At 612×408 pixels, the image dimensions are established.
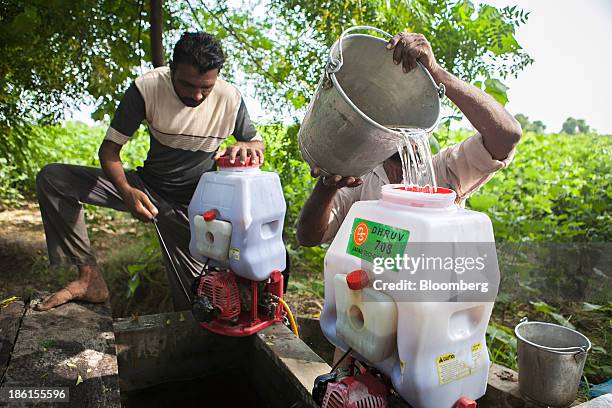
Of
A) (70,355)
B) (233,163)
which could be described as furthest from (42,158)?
(233,163)

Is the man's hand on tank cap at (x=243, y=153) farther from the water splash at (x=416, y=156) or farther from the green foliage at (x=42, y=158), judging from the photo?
the green foliage at (x=42, y=158)

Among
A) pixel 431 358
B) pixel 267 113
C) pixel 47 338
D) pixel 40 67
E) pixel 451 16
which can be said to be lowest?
pixel 47 338

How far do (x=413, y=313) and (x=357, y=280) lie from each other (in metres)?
0.17

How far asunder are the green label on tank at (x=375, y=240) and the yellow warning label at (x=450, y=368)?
11.9 inches

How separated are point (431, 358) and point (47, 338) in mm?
2053

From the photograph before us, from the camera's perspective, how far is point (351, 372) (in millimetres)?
1441

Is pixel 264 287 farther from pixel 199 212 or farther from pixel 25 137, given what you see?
pixel 25 137

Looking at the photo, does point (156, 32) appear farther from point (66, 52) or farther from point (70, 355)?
point (70, 355)

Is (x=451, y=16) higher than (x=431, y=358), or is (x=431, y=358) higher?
(x=451, y=16)

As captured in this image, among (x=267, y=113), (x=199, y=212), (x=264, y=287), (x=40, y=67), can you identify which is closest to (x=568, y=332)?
(x=264, y=287)

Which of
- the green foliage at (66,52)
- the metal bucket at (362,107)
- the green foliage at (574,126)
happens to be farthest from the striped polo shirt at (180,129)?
the green foliage at (574,126)

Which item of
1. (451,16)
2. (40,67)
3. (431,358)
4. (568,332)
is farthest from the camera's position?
(40,67)

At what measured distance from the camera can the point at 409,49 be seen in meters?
1.52

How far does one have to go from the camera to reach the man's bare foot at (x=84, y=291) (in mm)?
2648
